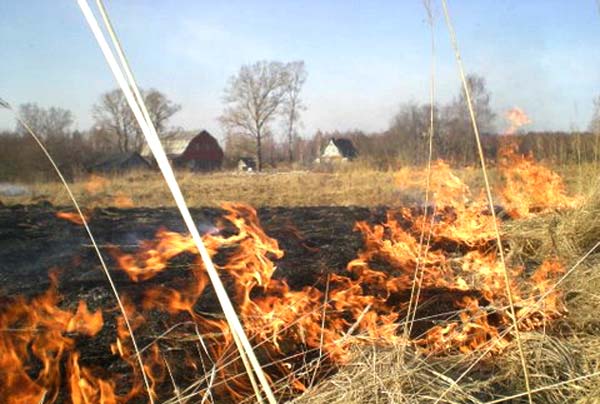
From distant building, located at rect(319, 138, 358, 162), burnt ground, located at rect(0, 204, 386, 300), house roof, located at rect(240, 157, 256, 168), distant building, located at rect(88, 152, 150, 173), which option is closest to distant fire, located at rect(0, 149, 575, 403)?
burnt ground, located at rect(0, 204, 386, 300)

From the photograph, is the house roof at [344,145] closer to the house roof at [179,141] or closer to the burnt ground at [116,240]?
the house roof at [179,141]

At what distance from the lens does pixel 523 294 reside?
370 cm

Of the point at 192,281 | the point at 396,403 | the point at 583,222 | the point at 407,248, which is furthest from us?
the point at 407,248

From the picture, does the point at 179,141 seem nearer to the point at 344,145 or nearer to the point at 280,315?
the point at 344,145

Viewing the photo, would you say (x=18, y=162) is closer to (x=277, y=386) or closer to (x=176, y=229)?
(x=176, y=229)

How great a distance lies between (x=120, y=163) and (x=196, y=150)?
16706 millimetres

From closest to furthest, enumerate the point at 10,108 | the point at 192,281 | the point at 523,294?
the point at 10,108 → the point at 523,294 → the point at 192,281

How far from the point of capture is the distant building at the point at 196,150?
4653 cm

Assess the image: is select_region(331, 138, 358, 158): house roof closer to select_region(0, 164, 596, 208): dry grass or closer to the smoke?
select_region(0, 164, 596, 208): dry grass

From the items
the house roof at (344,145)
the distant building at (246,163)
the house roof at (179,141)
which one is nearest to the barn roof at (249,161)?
the distant building at (246,163)

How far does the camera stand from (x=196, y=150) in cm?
4828

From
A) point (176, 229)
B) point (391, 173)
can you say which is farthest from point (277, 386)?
point (391, 173)

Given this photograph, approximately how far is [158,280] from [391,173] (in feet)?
56.9

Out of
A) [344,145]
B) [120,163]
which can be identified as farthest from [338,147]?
[120,163]
